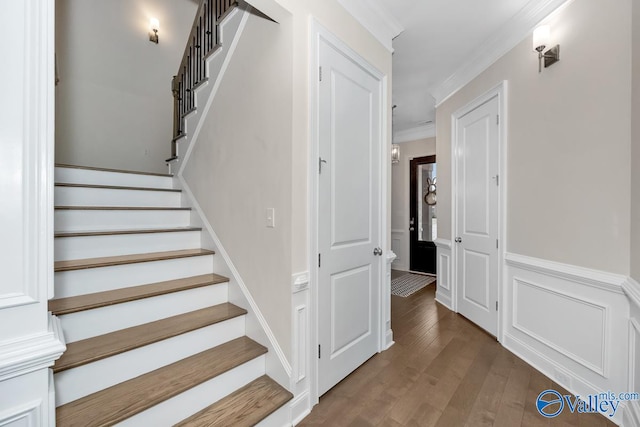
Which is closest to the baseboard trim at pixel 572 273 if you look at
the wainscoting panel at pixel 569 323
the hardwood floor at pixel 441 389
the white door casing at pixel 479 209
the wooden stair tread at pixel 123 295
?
the wainscoting panel at pixel 569 323

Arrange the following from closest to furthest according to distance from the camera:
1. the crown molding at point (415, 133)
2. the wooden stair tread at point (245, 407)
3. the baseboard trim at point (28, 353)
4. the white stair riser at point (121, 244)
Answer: the baseboard trim at point (28, 353) < the wooden stair tread at point (245, 407) < the white stair riser at point (121, 244) < the crown molding at point (415, 133)

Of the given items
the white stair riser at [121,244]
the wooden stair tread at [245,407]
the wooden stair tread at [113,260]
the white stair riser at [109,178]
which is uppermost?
the white stair riser at [109,178]

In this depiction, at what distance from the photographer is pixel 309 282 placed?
1766mm

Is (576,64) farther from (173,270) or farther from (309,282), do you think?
(173,270)

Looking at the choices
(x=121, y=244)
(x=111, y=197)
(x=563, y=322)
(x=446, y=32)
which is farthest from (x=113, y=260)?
(x=446, y=32)

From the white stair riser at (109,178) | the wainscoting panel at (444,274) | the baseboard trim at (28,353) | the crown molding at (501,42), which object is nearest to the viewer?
the baseboard trim at (28,353)

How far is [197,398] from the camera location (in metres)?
1.48

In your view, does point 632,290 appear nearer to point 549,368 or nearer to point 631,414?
point 631,414

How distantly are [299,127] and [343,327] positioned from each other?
1444mm

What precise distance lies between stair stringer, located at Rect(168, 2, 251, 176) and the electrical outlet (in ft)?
4.30

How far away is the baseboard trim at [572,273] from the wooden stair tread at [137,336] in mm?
2293

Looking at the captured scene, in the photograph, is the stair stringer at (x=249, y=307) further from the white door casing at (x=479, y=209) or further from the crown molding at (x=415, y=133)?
the crown molding at (x=415, y=133)

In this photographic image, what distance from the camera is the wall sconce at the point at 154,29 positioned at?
3.99 m

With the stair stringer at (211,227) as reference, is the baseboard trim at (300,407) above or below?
below
